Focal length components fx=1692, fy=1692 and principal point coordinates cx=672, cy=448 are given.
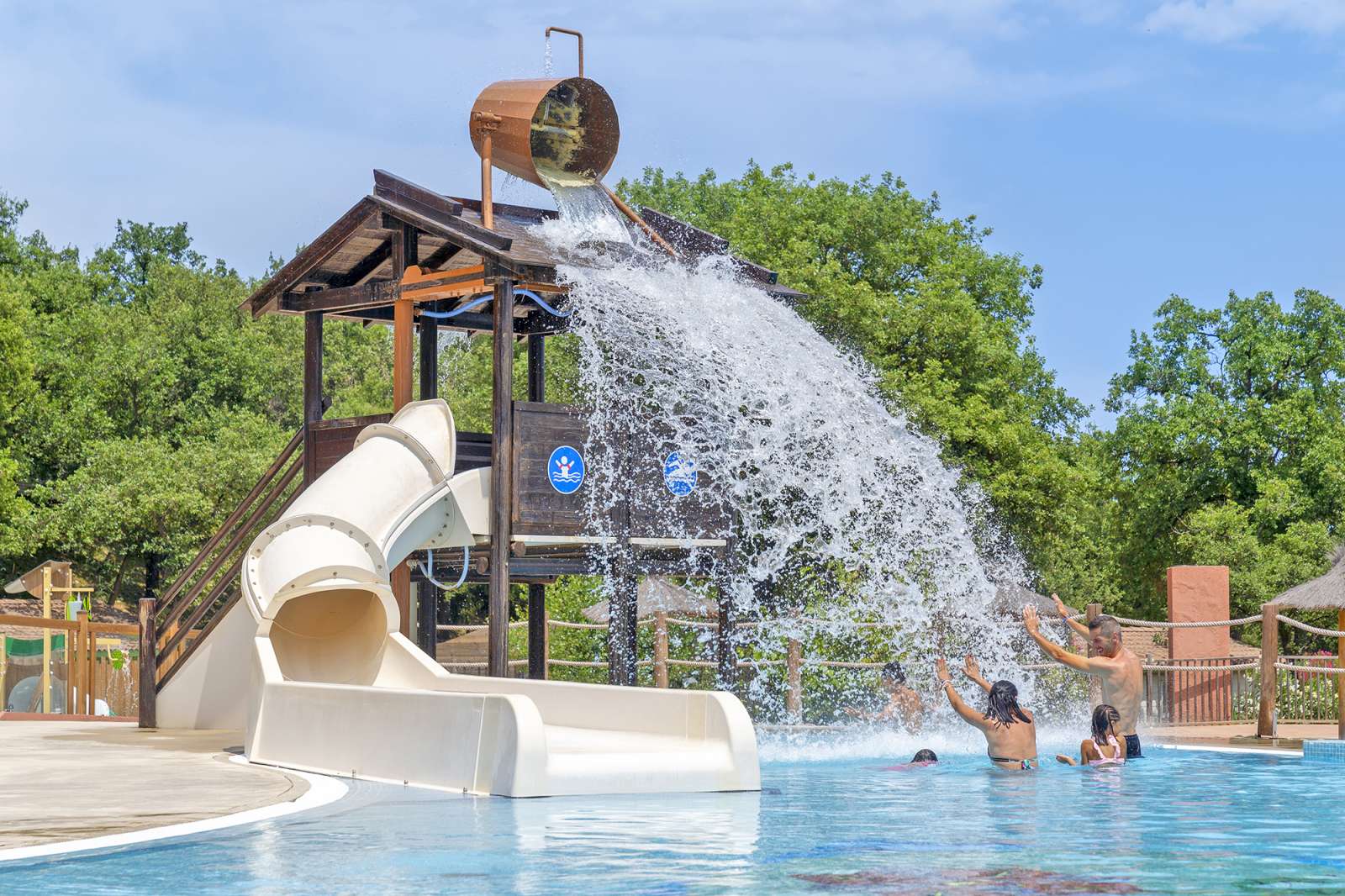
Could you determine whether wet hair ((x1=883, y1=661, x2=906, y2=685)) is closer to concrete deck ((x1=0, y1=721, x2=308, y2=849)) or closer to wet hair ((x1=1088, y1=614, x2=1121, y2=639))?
wet hair ((x1=1088, y1=614, x2=1121, y2=639))

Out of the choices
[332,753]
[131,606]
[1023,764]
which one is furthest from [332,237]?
[131,606]

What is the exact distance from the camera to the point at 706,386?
19.6 metres

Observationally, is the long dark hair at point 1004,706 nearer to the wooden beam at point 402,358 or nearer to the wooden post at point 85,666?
the wooden beam at point 402,358

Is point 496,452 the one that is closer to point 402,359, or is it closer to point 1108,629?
Answer: point 402,359

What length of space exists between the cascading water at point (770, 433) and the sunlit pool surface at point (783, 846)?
6494mm

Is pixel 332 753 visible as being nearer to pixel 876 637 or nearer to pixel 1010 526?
pixel 876 637

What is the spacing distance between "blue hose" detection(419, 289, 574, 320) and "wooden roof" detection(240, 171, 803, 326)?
0.38 metres

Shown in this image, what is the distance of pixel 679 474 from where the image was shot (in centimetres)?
1841

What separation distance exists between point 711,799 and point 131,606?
37890 mm

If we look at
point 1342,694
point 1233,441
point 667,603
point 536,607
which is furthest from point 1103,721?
point 1233,441

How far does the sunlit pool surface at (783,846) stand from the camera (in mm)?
7016

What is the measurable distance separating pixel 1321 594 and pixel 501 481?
9920mm

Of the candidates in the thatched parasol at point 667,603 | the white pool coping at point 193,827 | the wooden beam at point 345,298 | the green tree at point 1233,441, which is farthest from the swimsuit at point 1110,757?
the green tree at point 1233,441

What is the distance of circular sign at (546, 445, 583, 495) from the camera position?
56.2ft
